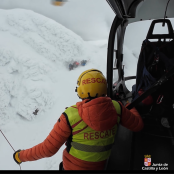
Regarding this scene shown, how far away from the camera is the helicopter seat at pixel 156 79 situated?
132 centimetres

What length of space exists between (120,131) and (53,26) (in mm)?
15291

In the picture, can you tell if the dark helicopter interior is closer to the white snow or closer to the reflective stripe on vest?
the reflective stripe on vest

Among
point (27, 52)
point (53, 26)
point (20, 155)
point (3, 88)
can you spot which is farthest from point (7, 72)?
point (20, 155)

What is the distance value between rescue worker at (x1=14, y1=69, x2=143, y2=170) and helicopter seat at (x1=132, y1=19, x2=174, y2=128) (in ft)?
2.24

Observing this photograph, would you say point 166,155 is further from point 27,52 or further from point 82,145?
point 27,52

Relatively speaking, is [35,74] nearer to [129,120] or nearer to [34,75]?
[34,75]

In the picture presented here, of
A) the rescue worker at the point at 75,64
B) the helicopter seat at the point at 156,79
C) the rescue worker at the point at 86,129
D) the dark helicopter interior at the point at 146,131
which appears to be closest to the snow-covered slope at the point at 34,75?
the rescue worker at the point at 75,64

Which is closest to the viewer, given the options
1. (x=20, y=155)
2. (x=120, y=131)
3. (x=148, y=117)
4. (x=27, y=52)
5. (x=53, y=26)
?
(x=20, y=155)

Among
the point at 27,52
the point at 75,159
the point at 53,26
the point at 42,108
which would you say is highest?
the point at 53,26

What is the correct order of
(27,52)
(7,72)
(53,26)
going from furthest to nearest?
(53,26) → (27,52) → (7,72)

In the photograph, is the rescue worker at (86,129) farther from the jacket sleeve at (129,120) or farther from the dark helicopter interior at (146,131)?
the dark helicopter interior at (146,131)

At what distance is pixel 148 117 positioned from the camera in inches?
59.7

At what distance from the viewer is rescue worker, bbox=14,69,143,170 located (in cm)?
68

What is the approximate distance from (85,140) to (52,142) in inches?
7.9
